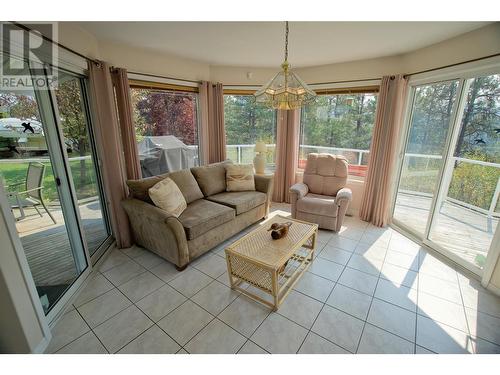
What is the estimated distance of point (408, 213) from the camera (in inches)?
131

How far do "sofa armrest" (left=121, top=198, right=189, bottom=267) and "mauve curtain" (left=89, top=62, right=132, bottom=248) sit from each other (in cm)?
14

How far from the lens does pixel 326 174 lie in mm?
3564

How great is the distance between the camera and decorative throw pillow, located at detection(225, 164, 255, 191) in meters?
3.46

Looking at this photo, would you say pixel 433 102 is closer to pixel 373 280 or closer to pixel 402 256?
pixel 402 256

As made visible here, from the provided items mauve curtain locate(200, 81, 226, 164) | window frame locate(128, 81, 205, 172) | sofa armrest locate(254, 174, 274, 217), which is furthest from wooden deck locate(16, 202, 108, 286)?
sofa armrest locate(254, 174, 274, 217)

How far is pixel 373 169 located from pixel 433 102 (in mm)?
1072

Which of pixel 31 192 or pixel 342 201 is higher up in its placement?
pixel 31 192

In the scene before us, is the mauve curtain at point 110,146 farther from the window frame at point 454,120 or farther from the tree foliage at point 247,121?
the window frame at point 454,120

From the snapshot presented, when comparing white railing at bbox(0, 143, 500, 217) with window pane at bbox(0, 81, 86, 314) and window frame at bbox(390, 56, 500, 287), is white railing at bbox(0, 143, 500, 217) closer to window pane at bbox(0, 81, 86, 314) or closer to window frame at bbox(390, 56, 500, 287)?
window pane at bbox(0, 81, 86, 314)

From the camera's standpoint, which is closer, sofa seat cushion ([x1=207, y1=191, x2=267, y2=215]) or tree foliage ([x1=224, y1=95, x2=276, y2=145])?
sofa seat cushion ([x1=207, y1=191, x2=267, y2=215])

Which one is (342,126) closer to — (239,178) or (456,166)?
(456,166)

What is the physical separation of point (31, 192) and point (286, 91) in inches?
88.7

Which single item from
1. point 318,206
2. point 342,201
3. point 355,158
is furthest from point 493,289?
point 355,158
